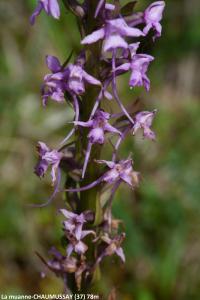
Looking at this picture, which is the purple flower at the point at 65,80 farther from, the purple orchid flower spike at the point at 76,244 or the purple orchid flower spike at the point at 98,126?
the purple orchid flower spike at the point at 76,244

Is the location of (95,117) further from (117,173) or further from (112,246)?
(112,246)

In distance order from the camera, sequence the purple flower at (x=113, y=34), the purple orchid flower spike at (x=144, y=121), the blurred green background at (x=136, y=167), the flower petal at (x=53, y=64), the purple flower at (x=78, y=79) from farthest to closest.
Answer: the blurred green background at (x=136, y=167), the purple orchid flower spike at (x=144, y=121), the flower petal at (x=53, y=64), the purple flower at (x=78, y=79), the purple flower at (x=113, y=34)

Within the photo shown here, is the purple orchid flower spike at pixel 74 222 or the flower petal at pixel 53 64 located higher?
the flower petal at pixel 53 64

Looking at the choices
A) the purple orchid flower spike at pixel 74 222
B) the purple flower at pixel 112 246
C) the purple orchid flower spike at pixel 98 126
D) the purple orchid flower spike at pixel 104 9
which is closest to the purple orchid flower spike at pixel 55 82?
the purple orchid flower spike at pixel 98 126

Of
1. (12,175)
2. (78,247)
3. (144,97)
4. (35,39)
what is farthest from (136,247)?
(35,39)

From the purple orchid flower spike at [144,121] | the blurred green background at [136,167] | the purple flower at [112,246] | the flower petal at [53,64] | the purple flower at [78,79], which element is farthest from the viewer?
the blurred green background at [136,167]

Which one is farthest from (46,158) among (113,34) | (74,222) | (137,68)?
(113,34)

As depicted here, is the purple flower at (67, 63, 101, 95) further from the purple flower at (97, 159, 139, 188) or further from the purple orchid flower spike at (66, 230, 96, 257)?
the purple orchid flower spike at (66, 230, 96, 257)
